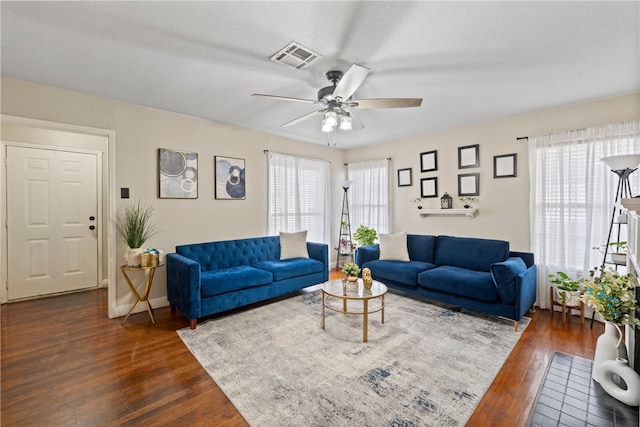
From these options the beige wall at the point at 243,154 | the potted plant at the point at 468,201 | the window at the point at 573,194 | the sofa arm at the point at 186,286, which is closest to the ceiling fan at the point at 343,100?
the sofa arm at the point at 186,286

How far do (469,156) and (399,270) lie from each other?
204 centimetres

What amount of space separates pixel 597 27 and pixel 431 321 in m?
2.84

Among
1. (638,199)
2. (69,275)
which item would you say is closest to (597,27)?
(638,199)

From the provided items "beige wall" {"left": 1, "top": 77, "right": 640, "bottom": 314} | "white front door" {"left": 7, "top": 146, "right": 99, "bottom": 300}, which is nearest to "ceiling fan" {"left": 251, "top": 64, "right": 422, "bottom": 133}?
"beige wall" {"left": 1, "top": 77, "right": 640, "bottom": 314}

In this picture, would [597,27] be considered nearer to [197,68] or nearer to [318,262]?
[197,68]

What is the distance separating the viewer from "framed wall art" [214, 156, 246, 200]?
13.7 feet

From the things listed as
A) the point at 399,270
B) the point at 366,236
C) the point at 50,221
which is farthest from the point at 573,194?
the point at 50,221

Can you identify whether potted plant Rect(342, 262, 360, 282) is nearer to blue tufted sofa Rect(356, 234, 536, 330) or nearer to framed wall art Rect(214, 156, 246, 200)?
blue tufted sofa Rect(356, 234, 536, 330)

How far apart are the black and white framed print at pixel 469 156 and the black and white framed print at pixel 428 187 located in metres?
0.46

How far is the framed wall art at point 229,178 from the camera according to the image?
4.18 meters

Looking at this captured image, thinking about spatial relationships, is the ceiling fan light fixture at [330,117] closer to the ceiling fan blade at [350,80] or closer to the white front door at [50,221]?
the ceiling fan blade at [350,80]

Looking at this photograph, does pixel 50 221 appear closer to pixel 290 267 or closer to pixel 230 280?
pixel 230 280

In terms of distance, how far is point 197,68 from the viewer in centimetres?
253

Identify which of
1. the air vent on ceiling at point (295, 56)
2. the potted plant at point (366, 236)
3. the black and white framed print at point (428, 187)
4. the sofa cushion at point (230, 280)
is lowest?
the sofa cushion at point (230, 280)
